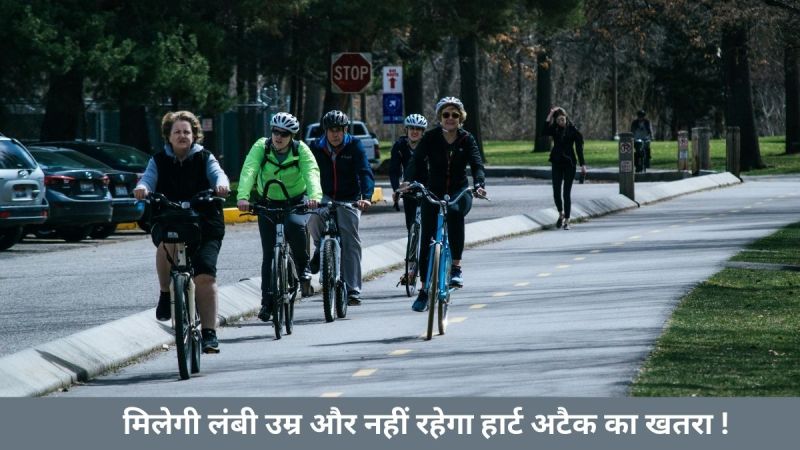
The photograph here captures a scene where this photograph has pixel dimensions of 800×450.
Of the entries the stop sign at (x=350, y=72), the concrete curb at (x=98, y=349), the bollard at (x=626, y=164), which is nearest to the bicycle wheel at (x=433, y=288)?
the concrete curb at (x=98, y=349)

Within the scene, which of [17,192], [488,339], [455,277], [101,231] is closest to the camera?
[488,339]

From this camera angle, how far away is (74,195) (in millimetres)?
25438

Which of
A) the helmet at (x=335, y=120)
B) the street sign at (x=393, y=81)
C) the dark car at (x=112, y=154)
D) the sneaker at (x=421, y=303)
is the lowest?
the sneaker at (x=421, y=303)

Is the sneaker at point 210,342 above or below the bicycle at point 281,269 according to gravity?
below

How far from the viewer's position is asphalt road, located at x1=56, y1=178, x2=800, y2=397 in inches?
427

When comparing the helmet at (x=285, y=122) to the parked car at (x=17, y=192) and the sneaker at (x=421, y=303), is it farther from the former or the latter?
the parked car at (x=17, y=192)

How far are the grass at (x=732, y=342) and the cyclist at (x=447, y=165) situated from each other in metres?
1.89

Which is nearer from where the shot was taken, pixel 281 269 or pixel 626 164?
pixel 281 269

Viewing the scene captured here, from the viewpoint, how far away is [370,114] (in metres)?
94.2

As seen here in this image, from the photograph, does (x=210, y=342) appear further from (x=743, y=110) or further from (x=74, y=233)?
(x=743, y=110)

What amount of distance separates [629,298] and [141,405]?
21.9 ft

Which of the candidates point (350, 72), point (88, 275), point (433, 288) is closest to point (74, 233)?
point (350, 72)

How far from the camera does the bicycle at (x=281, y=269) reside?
1374cm

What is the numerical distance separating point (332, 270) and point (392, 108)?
20.8 metres
